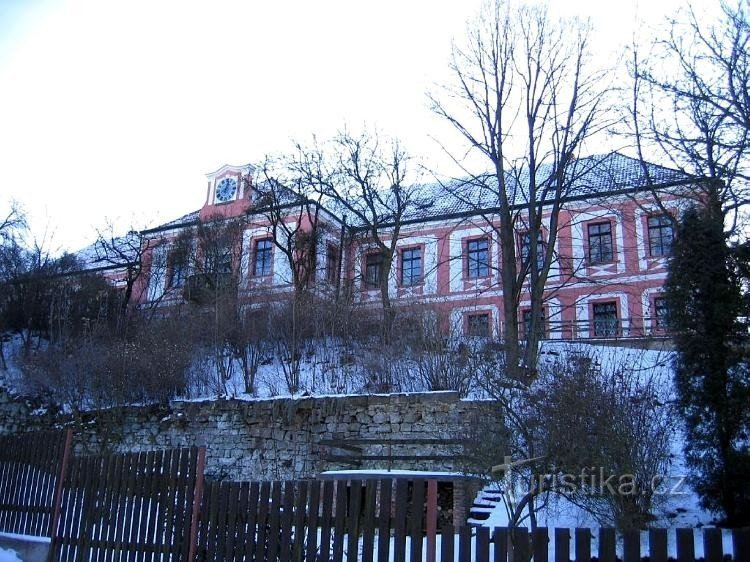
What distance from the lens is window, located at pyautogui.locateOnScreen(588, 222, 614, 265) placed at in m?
27.3

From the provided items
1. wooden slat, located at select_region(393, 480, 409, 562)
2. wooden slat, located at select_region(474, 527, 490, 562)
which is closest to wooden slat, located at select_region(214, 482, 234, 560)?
wooden slat, located at select_region(393, 480, 409, 562)

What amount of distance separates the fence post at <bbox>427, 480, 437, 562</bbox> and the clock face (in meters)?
28.1

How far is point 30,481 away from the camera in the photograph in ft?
27.1

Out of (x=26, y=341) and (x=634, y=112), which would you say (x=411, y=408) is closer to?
(x=634, y=112)

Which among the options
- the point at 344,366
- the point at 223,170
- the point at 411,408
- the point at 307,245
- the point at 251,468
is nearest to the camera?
the point at 411,408

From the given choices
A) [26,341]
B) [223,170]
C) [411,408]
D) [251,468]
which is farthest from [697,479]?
[223,170]

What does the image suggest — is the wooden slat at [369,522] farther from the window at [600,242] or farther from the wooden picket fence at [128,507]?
the window at [600,242]

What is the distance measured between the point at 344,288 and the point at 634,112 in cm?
1016

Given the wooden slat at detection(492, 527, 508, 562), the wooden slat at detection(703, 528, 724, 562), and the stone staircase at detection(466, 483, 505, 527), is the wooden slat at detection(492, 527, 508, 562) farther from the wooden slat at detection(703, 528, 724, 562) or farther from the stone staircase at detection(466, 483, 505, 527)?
the stone staircase at detection(466, 483, 505, 527)

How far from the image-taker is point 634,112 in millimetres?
14523

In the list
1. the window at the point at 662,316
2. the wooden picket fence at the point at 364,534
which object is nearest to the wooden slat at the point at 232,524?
the wooden picket fence at the point at 364,534

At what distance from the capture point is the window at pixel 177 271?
27.1 m

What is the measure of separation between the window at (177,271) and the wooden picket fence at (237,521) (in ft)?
61.1

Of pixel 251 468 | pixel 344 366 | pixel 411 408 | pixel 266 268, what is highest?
pixel 266 268
